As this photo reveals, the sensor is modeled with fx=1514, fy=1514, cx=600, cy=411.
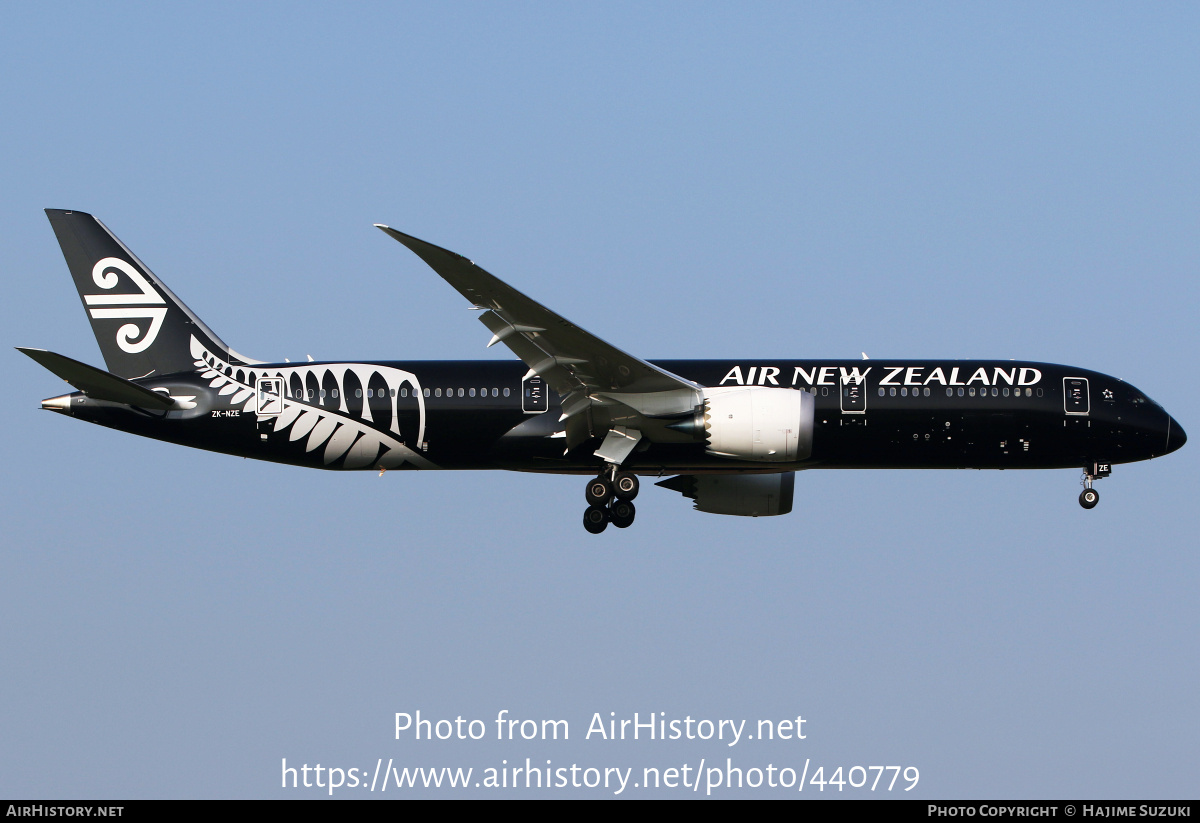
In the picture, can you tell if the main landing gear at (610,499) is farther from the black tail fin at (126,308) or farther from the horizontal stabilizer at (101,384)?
the horizontal stabilizer at (101,384)

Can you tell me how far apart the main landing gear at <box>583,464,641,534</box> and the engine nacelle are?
7.40 feet

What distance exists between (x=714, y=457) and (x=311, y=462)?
9.96 m

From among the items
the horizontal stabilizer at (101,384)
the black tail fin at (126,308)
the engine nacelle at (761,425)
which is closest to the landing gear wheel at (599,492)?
the engine nacelle at (761,425)

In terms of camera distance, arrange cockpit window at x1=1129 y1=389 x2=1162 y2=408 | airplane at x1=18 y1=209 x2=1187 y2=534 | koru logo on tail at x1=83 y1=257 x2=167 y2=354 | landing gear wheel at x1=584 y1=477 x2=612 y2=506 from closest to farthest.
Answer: airplane at x1=18 y1=209 x2=1187 y2=534, landing gear wheel at x1=584 y1=477 x2=612 y2=506, cockpit window at x1=1129 y1=389 x2=1162 y2=408, koru logo on tail at x1=83 y1=257 x2=167 y2=354

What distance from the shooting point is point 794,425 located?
35188 mm

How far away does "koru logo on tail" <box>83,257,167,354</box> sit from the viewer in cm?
3850

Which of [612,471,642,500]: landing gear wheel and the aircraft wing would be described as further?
[612,471,642,500]: landing gear wheel

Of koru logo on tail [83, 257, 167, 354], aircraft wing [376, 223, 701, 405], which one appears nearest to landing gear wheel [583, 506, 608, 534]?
aircraft wing [376, 223, 701, 405]

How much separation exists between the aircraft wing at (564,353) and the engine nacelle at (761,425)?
784mm

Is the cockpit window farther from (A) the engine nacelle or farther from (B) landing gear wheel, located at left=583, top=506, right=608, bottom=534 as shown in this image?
(B) landing gear wheel, located at left=583, top=506, right=608, bottom=534

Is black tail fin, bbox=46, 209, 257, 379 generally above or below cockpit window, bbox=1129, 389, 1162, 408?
above

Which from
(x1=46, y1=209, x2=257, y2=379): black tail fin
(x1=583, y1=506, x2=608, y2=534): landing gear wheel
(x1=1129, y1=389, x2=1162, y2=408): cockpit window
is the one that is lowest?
(x1=583, y1=506, x2=608, y2=534): landing gear wheel

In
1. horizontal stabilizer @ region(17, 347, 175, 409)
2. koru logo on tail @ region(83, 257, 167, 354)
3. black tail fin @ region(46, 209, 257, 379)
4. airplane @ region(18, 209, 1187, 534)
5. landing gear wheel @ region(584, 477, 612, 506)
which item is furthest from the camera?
koru logo on tail @ region(83, 257, 167, 354)
